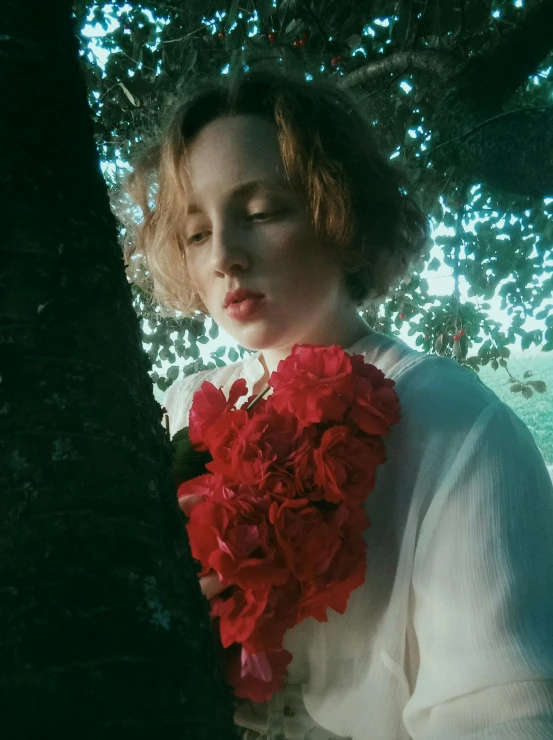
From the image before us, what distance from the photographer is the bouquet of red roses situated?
2.66ft

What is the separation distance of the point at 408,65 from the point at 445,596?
160 centimetres

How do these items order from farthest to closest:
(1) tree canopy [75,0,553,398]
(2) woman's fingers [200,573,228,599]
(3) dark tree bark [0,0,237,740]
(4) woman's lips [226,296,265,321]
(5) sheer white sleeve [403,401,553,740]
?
(1) tree canopy [75,0,553,398]
(4) woman's lips [226,296,265,321]
(2) woman's fingers [200,573,228,599]
(5) sheer white sleeve [403,401,553,740]
(3) dark tree bark [0,0,237,740]

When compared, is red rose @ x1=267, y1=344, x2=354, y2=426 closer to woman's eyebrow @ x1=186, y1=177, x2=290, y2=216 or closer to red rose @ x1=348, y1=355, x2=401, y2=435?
red rose @ x1=348, y1=355, x2=401, y2=435

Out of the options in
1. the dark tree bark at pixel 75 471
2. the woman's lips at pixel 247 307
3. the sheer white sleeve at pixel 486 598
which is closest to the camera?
the dark tree bark at pixel 75 471

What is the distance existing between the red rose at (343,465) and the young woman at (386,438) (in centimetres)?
10

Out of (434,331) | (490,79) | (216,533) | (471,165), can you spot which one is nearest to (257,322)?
(216,533)

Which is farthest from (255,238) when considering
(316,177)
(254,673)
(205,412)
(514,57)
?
(514,57)

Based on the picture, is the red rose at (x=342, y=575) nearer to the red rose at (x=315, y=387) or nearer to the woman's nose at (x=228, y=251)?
the red rose at (x=315, y=387)

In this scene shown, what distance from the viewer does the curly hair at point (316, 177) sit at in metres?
1.15

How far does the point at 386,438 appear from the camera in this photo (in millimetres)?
982

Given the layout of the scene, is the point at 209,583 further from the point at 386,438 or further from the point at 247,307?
the point at 247,307

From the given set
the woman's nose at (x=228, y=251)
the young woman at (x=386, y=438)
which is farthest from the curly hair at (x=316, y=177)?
the woman's nose at (x=228, y=251)

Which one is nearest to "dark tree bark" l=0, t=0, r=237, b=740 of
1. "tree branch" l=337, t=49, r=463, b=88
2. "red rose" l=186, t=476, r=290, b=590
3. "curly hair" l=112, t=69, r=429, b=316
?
"red rose" l=186, t=476, r=290, b=590

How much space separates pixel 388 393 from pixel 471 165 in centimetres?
100
